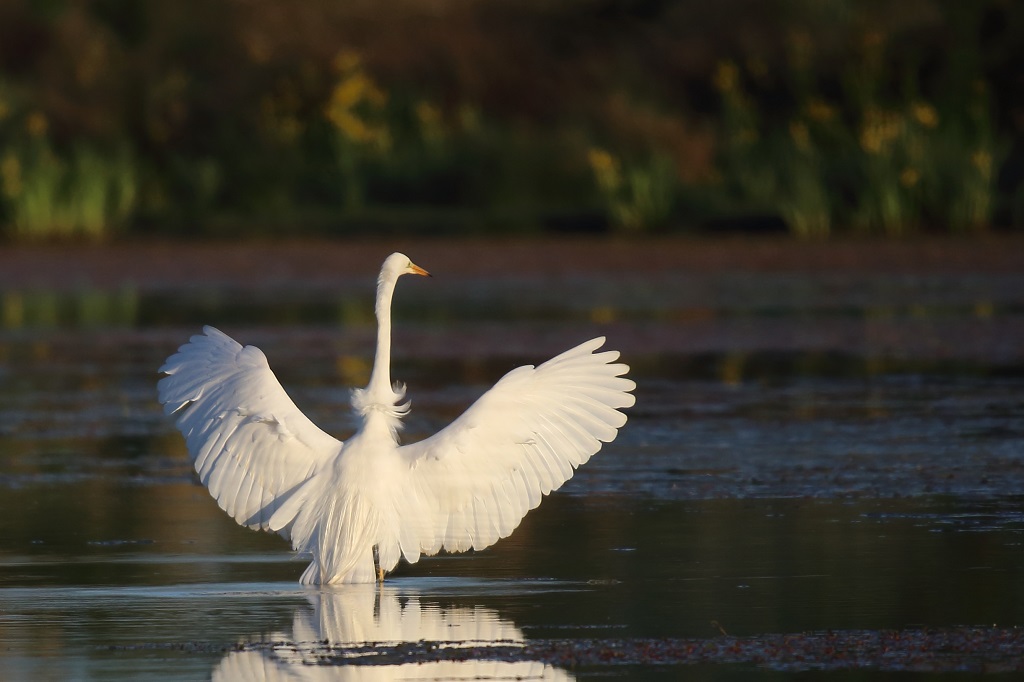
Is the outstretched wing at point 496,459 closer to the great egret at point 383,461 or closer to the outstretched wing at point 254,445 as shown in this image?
the great egret at point 383,461

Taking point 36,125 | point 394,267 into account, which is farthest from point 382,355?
point 36,125

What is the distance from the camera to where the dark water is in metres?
7.39

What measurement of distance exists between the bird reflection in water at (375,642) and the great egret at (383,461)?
9.9 inches

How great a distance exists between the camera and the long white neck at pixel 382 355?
29.3 ft

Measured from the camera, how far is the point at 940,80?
1348 inches

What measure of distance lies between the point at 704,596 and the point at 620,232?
20598 mm

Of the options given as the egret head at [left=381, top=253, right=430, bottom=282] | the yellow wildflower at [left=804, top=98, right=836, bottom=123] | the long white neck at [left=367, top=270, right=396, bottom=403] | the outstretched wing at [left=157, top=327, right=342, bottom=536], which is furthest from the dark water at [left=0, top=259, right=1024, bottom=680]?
the yellow wildflower at [left=804, top=98, right=836, bottom=123]

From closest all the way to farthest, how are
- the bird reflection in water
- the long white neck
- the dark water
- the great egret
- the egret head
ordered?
the bird reflection in water < the dark water < the great egret < the long white neck < the egret head

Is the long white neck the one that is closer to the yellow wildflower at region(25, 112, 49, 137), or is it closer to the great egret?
the great egret

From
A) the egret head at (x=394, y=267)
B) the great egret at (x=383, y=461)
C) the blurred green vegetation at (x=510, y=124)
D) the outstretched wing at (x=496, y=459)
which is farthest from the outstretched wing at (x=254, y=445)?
the blurred green vegetation at (x=510, y=124)

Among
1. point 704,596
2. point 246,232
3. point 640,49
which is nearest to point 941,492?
point 704,596

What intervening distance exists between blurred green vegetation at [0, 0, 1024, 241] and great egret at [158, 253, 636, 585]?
60.6 feet

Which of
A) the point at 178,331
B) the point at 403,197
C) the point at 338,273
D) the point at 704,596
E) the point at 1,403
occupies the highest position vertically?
the point at 403,197

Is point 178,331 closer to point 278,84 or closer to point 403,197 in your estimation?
point 403,197
